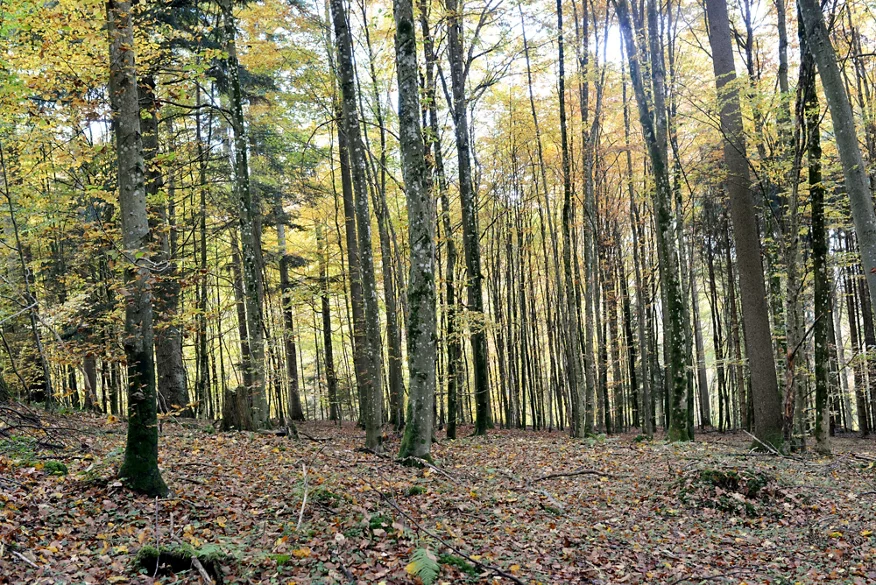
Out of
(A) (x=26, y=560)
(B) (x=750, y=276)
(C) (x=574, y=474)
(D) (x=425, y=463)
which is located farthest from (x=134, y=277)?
(B) (x=750, y=276)

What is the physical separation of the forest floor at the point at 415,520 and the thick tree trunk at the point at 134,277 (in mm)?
371

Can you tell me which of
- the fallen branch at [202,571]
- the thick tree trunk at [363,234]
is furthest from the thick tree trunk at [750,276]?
the fallen branch at [202,571]

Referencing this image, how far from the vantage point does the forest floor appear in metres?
4.38

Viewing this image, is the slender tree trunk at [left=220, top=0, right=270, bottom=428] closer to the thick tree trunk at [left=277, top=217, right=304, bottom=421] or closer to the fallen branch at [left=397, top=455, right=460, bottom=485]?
the fallen branch at [left=397, top=455, right=460, bottom=485]

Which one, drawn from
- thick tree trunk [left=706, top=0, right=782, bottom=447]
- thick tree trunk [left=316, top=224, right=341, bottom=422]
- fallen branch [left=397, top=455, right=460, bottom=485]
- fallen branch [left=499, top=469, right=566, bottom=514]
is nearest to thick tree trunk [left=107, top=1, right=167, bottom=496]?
fallen branch [left=397, top=455, right=460, bottom=485]

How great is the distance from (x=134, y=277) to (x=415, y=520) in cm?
381

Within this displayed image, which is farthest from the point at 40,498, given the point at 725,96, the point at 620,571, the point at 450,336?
the point at 725,96

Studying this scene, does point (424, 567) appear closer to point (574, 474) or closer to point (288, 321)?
point (574, 474)

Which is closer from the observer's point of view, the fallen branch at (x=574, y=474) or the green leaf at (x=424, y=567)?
the green leaf at (x=424, y=567)

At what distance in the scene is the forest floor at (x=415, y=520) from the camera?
438 centimetres

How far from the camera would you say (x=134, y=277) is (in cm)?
545

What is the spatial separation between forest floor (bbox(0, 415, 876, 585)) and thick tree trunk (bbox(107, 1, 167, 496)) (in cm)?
37

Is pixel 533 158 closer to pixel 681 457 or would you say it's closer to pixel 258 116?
pixel 258 116

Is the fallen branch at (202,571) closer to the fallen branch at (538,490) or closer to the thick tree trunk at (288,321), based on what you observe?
the fallen branch at (538,490)
